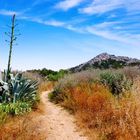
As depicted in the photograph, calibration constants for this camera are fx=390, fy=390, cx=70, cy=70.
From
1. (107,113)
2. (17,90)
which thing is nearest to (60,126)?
(107,113)

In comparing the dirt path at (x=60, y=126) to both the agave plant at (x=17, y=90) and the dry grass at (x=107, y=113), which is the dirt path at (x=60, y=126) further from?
the agave plant at (x=17, y=90)

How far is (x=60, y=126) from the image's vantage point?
11.5m

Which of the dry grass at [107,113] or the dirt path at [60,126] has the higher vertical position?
the dry grass at [107,113]

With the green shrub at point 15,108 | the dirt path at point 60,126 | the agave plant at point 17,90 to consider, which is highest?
the agave plant at point 17,90

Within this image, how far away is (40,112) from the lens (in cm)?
1362

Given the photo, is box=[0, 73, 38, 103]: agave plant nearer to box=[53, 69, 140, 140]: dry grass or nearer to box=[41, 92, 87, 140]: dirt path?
box=[41, 92, 87, 140]: dirt path

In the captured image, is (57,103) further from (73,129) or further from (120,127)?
(120,127)

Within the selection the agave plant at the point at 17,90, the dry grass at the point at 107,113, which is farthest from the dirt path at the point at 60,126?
the agave plant at the point at 17,90

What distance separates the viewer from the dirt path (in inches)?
400

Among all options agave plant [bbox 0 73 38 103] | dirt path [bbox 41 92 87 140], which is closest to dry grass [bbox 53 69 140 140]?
dirt path [bbox 41 92 87 140]

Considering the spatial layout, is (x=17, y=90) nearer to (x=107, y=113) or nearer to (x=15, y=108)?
(x=15, y=108)

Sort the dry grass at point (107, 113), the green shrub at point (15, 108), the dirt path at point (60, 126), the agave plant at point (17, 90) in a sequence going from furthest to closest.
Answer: the agave plant at point (17, 90)
the green shrub at point (15, 108)
the dirt path at point (60, 126)
the dry grass at point (107, 113)

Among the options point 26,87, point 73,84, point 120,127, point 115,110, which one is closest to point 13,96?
point 26,87

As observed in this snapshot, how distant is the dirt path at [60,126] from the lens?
33.3ft
